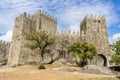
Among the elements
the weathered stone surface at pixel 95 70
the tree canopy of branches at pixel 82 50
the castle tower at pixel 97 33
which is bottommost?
the weathered stone surface at pixel 95 70

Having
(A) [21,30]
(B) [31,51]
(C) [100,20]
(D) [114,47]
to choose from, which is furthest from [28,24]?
(D) [114,47]

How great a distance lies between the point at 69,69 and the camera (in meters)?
31.0

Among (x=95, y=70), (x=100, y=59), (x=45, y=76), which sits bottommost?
(x=95, y=70)

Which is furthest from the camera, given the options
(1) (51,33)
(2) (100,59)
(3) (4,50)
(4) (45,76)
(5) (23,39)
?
(3) (4,50)

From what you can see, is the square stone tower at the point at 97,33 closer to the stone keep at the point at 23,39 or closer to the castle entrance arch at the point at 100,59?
the castle entrance arch at the point at 100,59

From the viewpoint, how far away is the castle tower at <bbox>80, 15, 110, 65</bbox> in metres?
48.7

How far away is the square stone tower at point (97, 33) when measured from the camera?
48750 millimetres

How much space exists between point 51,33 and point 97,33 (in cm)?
1279

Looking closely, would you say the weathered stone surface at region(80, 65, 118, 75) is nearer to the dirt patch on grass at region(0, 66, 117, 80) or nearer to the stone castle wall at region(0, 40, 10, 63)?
the dirt patch on grass at region(0, 66, 117, 80)

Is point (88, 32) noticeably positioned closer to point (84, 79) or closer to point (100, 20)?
point (100, 20)

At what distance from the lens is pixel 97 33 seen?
4969cm

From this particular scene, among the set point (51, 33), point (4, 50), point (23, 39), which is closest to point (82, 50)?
point (51, 33)

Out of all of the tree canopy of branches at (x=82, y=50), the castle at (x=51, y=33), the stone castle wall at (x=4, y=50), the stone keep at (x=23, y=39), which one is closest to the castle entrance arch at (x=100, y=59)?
the castle at (x=51, y=33)

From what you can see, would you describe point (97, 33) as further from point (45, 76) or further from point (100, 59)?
point (45, 76)
